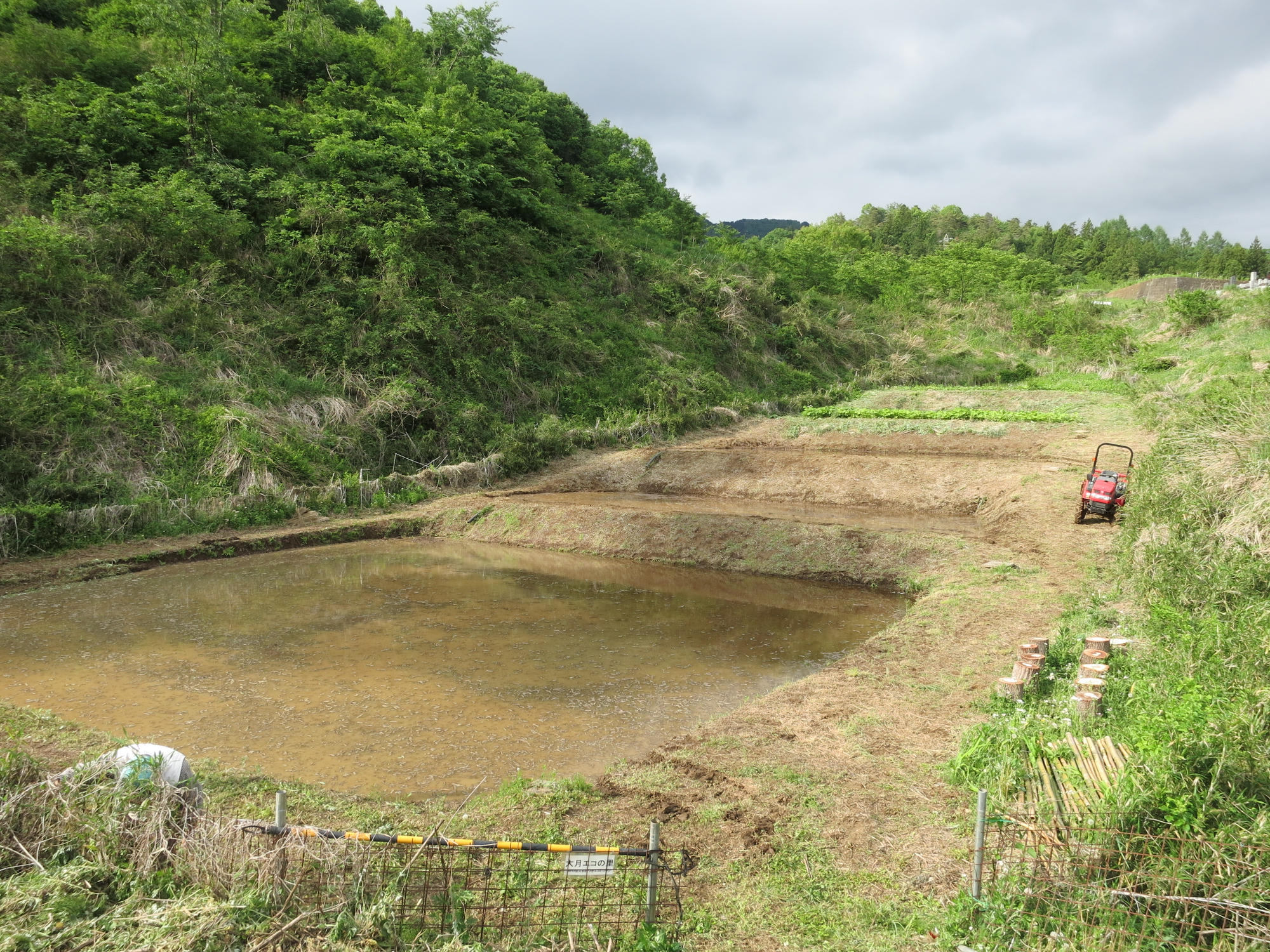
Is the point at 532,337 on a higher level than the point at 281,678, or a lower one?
higher

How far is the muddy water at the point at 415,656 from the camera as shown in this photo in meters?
6.28

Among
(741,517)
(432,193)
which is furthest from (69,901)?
(432,193)

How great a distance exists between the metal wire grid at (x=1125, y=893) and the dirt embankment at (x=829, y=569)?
474 mm

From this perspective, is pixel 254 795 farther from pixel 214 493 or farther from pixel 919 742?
pixel 214 493

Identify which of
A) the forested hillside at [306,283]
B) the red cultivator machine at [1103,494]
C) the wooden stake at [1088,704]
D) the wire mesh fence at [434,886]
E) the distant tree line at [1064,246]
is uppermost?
the distant tree line at [1064,246]

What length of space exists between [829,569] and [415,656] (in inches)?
259

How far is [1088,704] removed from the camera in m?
5.47

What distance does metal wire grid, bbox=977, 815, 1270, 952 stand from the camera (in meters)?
3.31

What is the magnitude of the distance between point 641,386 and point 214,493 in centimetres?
1333

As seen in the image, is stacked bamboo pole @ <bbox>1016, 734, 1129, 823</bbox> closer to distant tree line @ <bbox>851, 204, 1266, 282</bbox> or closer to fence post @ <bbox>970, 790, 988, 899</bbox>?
fence post @ <bbox>970, 790, 988, 899</bbox>

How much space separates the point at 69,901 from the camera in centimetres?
336

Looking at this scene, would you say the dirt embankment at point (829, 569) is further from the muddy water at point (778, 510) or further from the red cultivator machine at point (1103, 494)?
the red cultivator machine at point (1103, 494)

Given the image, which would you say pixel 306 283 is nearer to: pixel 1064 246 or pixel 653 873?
pixel 653 873

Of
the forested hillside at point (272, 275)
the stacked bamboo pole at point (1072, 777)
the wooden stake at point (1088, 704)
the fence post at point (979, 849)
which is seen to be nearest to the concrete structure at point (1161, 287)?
the forested hillside at point (272, 275)
